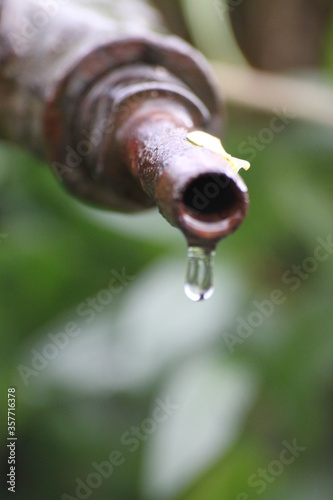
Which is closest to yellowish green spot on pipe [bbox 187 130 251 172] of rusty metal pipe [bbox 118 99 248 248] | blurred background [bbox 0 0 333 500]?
rusty metal pipe [bbox 118 99 248 248]

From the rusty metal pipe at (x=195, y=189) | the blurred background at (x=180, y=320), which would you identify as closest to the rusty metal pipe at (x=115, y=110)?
the rusty metal pipe at (x=195, y=189)

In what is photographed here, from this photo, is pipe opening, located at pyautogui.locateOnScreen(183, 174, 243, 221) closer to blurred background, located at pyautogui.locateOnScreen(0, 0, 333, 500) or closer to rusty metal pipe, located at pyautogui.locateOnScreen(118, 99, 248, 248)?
rusty metal pipe, located at pyautogui.locateOnScreen(118, 99, 248, 248)

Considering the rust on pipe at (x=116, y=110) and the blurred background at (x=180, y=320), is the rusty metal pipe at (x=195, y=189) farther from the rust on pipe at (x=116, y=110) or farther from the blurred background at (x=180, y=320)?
the blurred background at (x=180, y=320)

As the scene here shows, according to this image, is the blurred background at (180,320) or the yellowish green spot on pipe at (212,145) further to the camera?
the blurred background at (180,320)

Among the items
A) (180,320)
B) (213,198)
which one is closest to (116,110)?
(213,198)

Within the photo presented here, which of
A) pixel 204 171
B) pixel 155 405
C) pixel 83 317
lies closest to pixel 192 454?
pixel 155 405

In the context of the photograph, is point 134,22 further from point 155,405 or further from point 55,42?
point 155,405

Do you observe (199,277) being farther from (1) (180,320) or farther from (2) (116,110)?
(1) (180,320)
